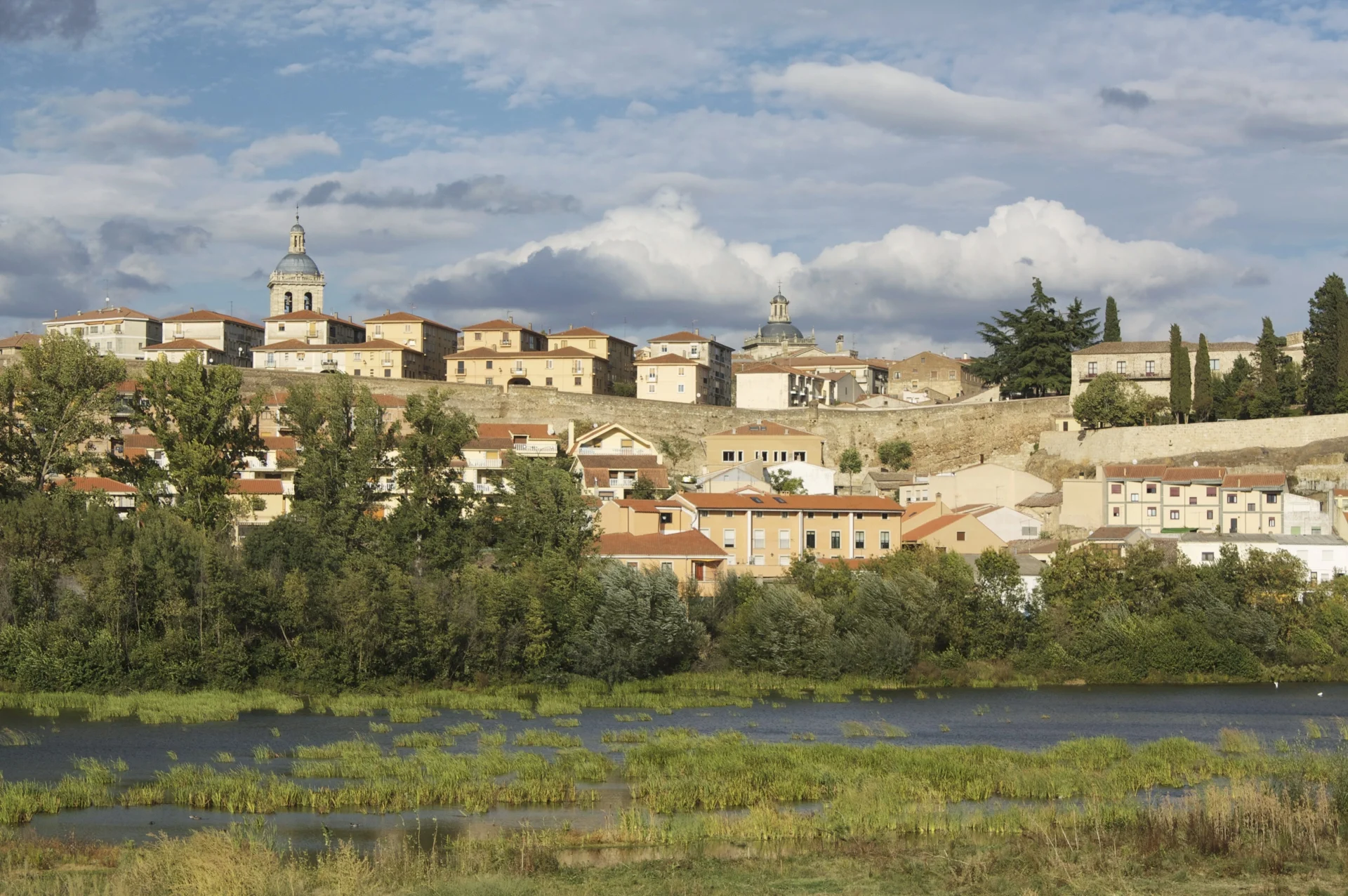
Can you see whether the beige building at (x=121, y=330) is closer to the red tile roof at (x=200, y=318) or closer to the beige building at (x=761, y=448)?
the red tile roof at (x=200, y=318)

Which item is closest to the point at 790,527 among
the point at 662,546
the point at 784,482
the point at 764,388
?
the point at 662,546

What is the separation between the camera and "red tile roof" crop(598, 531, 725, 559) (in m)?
44.1

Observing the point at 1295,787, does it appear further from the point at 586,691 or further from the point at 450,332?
the point at 450,332

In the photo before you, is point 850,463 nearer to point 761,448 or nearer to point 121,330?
point 761,448

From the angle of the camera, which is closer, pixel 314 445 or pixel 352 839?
pixel 352 839

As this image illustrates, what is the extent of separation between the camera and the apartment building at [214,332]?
90.8 m

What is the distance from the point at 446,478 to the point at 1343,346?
37.4 meters

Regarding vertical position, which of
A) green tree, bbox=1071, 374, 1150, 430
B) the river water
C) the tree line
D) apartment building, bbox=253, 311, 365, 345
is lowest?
the river water

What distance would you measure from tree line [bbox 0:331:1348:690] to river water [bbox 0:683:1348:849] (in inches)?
93.6

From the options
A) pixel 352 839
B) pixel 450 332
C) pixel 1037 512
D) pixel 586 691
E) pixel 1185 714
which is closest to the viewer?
pixel 352 839

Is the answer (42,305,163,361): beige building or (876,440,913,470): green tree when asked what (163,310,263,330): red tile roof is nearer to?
(42,305,163,361): beige building

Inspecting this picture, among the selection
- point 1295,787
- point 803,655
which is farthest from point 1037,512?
point 1295,787

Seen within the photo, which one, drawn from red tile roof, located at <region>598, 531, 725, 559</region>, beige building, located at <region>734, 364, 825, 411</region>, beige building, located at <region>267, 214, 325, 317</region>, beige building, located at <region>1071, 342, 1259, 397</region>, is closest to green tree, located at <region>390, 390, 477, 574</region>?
red tile roof, located at <region>598, 531, 725, 559</region>

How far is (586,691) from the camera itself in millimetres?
35312
